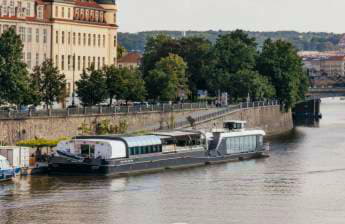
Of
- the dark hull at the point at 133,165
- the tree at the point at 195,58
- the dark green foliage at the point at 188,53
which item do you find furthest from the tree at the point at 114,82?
the dark green foliage at the point at 188,53

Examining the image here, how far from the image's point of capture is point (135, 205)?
79688mm

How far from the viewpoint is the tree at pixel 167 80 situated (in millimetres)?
147250

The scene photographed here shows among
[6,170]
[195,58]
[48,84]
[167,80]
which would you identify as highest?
[195,58]

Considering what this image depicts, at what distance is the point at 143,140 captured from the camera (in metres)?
→ 98.3

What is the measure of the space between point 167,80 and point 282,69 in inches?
954

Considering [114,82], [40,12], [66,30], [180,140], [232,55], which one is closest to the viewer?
[180,140]

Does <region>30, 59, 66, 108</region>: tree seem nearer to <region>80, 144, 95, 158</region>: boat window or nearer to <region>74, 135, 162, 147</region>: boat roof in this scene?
<region>74, 135, 162, 147</region>: boat roof

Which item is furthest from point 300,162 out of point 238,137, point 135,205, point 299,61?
point 299,61

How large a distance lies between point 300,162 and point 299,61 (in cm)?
6664

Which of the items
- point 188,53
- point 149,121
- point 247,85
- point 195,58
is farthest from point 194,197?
point 188,53

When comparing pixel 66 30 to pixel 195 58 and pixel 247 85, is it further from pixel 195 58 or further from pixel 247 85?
pixel 195 58

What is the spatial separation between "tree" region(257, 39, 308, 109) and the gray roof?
67.8 metres

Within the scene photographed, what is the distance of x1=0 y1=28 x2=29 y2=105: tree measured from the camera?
358 ft

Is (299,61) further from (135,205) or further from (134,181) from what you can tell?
(135,205)
